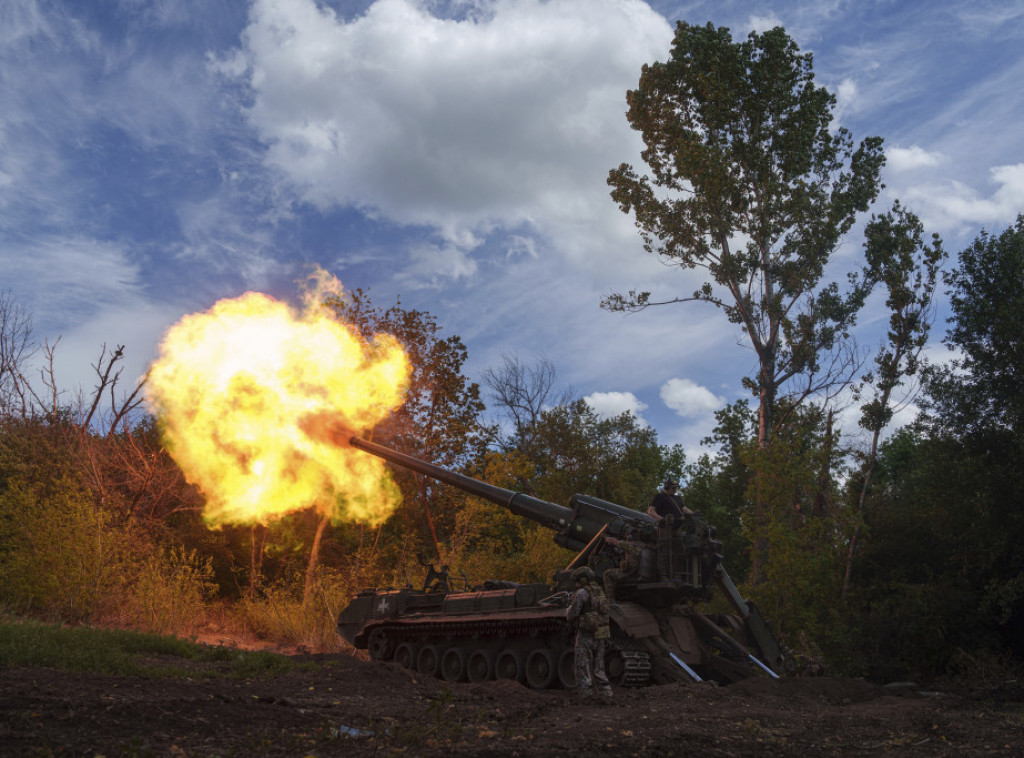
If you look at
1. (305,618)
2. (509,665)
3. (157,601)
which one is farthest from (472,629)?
(157,601)

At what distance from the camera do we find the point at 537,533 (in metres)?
23.2

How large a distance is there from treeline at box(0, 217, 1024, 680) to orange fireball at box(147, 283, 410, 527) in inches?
119

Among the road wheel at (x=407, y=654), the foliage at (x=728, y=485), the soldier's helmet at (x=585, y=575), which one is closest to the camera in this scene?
the soldier's helmet at (x=585, y=575)

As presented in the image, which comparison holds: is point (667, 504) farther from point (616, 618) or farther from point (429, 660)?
point (429, 660)

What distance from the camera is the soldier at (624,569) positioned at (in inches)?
559

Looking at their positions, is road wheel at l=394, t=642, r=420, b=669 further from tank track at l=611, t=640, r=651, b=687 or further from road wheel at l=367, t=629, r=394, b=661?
tank track at l=611, t=640, r=651, b=687

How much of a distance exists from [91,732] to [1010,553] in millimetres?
21936

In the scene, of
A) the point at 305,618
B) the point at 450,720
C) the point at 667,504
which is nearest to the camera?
the point at 450,720

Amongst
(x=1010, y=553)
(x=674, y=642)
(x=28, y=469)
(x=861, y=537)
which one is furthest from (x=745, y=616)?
(x=28, y=469)

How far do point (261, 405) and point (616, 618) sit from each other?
371 inches

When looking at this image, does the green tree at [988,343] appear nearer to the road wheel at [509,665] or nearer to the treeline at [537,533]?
the treeline at [537,533]

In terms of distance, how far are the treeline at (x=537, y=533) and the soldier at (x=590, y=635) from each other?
7.56 meters

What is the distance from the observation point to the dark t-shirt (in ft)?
48.5

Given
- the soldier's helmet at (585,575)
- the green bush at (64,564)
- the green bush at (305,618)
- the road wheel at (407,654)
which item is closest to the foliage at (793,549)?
the soldier's helmet at (585,575)
